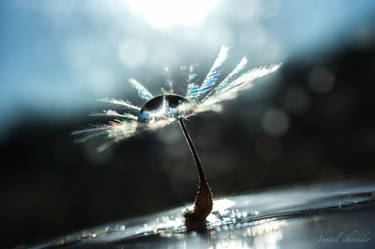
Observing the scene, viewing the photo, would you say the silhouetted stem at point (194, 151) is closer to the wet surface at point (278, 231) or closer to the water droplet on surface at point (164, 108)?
the water droplet on surface at point (164, 108)

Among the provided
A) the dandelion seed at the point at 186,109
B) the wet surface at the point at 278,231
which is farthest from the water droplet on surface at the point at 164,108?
the wet surface at the point at 278,231

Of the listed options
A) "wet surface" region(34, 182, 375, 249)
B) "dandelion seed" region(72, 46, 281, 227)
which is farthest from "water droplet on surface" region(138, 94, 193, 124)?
"wet surface" region(34, 182, 375, 249)

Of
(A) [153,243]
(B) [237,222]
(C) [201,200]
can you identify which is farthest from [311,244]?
(C) [201,200]

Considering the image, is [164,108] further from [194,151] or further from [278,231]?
[278,231]

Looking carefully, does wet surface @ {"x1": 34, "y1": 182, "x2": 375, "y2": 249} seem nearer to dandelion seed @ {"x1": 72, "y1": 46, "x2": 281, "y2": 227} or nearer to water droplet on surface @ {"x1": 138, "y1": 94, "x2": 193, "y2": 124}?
dandelion seed @ {"x1": 72, "y1": 46, "x2": 281, "y2": 227}

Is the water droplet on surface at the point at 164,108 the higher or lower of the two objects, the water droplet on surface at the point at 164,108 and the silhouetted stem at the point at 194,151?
the higher

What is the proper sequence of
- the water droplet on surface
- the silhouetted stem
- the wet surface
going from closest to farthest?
the wet surface
the water droplet on surface
the silhouetted stem

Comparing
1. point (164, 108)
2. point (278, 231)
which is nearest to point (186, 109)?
point (164, 108)

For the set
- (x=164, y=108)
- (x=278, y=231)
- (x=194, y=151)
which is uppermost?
(x=164, y=108)
